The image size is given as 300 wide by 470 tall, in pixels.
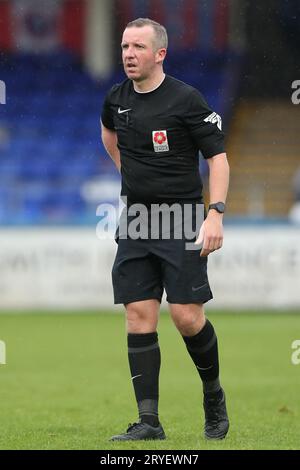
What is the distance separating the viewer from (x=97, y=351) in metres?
11.9

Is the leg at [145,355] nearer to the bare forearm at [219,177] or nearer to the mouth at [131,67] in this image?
the bare forearm at [219,177]

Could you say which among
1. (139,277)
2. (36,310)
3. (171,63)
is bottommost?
(36,310)

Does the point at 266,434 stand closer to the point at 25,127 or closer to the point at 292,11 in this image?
the point at 25,127

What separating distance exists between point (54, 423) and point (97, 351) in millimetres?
4739

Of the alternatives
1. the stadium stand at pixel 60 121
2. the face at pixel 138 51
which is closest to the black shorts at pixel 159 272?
the face at pixel 138 51

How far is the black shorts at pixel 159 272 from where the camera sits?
6379 mm

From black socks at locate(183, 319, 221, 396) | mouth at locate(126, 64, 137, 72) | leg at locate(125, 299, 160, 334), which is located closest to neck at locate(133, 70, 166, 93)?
mouth at locate(126, 64, 137, 72)

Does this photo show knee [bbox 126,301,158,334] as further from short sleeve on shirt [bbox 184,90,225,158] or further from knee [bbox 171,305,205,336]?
short sleeve on shirt [bbox 184,90,225,158]

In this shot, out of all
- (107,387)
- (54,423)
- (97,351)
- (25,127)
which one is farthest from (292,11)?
(54,423)

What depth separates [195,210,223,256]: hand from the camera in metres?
6.19

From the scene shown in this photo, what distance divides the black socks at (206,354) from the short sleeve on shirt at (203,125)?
0.96 m

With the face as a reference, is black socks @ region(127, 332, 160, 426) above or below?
below

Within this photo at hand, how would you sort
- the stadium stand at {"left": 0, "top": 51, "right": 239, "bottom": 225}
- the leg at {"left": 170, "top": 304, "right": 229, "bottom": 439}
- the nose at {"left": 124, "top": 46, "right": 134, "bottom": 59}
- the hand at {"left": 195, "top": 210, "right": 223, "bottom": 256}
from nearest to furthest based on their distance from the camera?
the hand at {"left": 195, "top": 210, "right": 223, "bottom": 256}
the nose at {"left": 124, "top": 46, "right": 134, "bottom": 59}
the leg at {"left": 170, "top": 304, "right": 229, "bottom": 439}
the stadium stand at {"left": 0, "top": 51, "right": 239, "bottom": 225}
